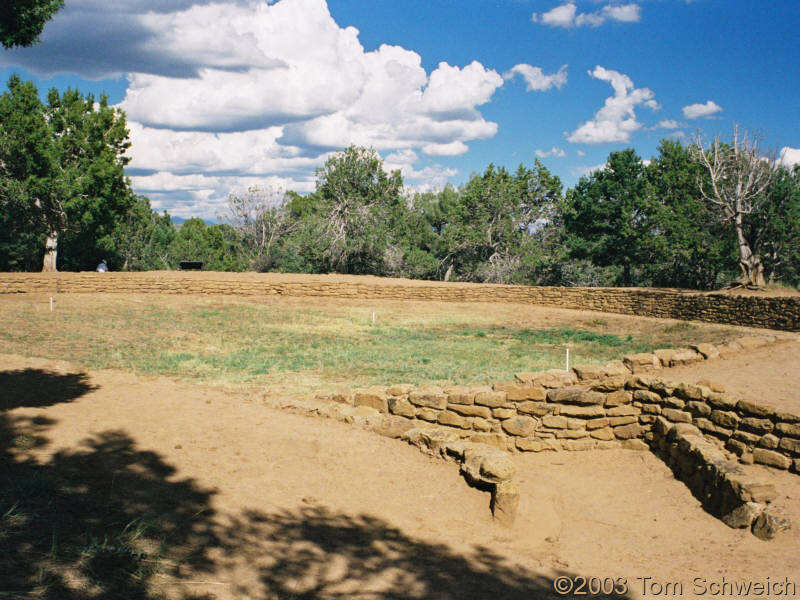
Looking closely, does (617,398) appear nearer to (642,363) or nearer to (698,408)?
(698,408)

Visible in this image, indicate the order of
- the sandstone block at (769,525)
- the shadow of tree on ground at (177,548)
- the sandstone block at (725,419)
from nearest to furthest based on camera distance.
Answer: the shadow of tree on ground at (177,548)
the sandstone block at (769,525)
the sandstone block at (725,419)

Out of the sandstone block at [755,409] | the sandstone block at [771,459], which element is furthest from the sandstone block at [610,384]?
the sandstone block at [771,459]

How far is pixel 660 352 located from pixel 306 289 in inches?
745

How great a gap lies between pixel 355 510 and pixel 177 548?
74.7 inches

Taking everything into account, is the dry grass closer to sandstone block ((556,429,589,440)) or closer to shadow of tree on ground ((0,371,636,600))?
sandstone block ((556,429,589,440))

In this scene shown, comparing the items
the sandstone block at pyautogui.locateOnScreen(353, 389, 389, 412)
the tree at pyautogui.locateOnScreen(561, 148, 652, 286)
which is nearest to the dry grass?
the sandstone block at pyautogui.locateOnScreen(353, 389, 389, 412)

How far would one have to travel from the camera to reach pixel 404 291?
90.2 feet

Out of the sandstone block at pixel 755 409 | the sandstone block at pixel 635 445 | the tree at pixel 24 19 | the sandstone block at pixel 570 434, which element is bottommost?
the sandstone block at pixel 635 445

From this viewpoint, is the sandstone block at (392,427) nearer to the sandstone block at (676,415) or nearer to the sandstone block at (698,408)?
the sandstone block at (676,415)

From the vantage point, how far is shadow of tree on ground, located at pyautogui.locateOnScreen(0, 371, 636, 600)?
3502 mm

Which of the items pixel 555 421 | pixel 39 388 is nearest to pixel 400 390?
pixel 555 421

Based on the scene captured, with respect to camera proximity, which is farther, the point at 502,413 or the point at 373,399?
the point at 373,399

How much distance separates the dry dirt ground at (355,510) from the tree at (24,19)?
4584mm

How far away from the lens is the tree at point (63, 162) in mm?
28656
